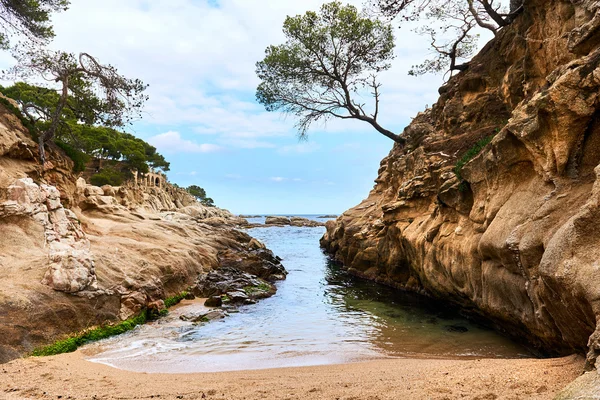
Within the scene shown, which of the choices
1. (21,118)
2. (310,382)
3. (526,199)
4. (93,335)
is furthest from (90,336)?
(21,118)

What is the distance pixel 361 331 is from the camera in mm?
12250

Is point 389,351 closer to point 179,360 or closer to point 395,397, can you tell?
point 395,397

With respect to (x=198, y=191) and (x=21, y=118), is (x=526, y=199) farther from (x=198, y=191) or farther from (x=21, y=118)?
(x=198, y=191)

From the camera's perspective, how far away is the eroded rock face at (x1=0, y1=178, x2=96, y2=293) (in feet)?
34.5

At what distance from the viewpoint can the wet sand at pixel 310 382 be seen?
18.3ft

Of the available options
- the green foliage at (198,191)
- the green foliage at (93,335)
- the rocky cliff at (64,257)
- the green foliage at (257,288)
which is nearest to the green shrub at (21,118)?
the rocky cliff at (64,257)

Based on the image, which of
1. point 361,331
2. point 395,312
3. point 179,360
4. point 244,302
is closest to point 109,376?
point 179,360

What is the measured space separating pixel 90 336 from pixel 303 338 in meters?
6.17

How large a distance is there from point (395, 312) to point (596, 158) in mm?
9463

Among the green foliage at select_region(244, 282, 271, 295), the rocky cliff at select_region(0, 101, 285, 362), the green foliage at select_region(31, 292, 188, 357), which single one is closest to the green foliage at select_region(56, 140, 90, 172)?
the rocky cliff at select_region(0, 101, 285, 362)

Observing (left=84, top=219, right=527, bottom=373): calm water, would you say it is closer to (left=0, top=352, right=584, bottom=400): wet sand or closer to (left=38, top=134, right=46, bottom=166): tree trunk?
(left=0, top=352, right=584, bottom=400): wet sand

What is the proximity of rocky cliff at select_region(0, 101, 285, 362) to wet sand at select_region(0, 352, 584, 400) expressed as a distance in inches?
68.1

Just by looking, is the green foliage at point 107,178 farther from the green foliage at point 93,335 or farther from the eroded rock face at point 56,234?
the green foliage at point 93,335

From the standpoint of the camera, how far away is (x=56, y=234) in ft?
43.8
